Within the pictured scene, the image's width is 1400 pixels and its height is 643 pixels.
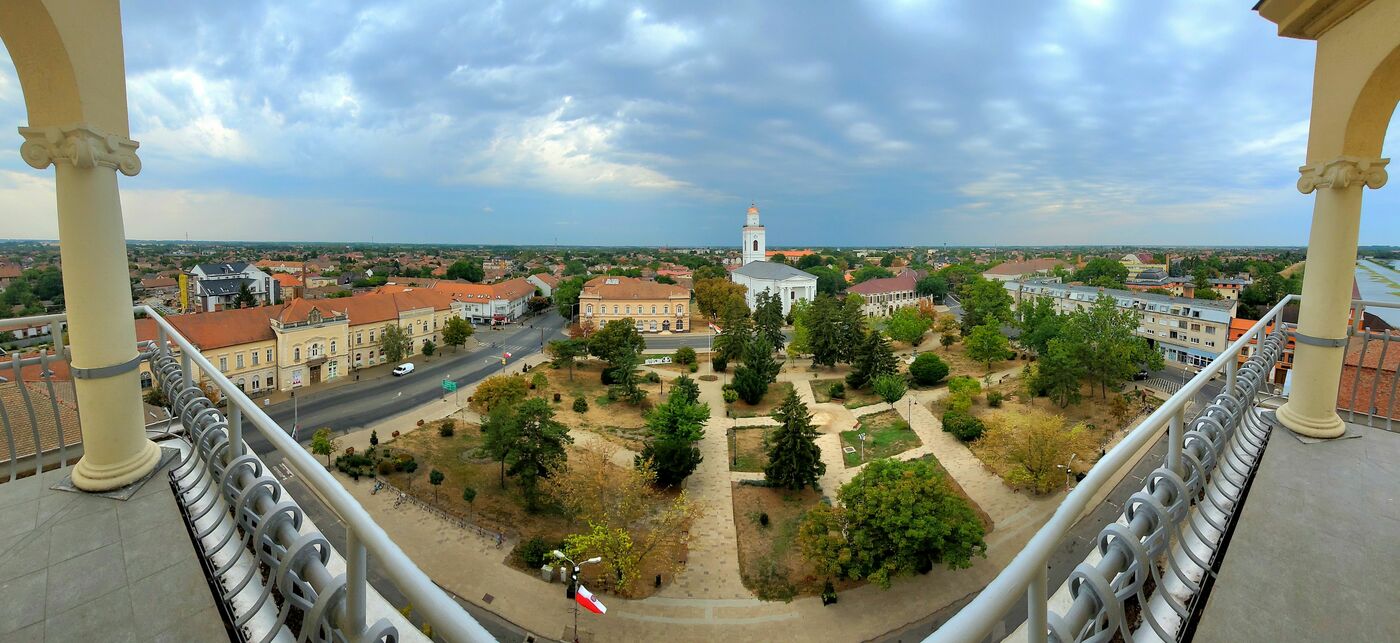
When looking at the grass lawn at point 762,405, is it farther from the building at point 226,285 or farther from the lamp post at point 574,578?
the building at point 226,285

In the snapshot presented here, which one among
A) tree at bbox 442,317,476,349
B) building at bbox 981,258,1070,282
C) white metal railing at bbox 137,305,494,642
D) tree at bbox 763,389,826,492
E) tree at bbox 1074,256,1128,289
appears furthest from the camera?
building at bbox 981,258,1070,282

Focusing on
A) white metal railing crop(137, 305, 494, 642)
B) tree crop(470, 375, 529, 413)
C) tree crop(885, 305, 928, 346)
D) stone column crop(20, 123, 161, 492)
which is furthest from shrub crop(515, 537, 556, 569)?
tree crop(885, 305, 928, 346)

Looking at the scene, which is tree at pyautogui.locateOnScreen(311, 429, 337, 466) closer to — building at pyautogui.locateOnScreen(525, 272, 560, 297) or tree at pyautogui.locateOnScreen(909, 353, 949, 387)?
tree at pyautogui.locateOnScreen(909, 353, 949, 387)

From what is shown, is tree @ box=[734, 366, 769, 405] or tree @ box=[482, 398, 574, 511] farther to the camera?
tree @ box=[734, 366, 769, 405]

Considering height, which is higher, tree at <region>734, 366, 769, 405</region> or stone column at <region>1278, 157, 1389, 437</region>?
stone column at <region>1278, 157, 1389, 437</region>

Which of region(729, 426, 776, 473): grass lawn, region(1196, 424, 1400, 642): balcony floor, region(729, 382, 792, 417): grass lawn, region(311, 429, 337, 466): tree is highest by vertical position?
region(1196, 424, 1400, 642): balcony floor

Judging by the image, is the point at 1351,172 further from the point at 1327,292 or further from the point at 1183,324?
the point at 1183,324

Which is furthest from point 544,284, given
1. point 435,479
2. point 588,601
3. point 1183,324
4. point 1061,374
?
point 588,601

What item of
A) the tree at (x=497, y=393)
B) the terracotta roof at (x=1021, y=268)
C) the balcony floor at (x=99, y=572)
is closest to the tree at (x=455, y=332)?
the tree at (x=497, y=393)
